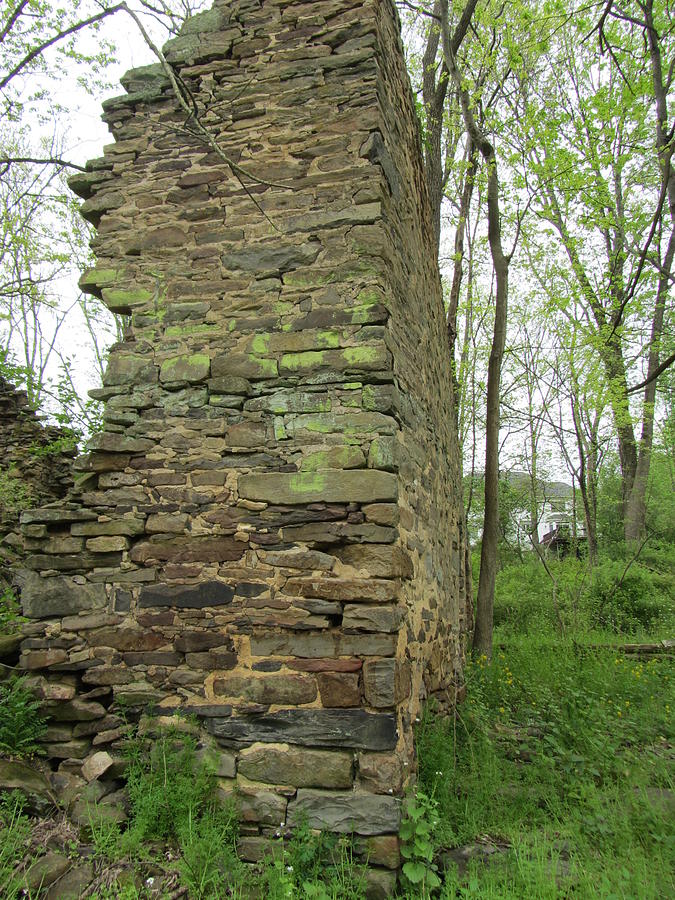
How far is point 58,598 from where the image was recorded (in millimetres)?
3555

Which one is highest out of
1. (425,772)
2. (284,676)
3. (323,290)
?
(323,290)

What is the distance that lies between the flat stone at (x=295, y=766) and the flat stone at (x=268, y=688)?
0.80ft

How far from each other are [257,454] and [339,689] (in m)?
1.44

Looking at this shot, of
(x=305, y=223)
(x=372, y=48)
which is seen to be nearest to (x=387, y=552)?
(x=305, y=223)

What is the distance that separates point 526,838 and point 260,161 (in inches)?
178

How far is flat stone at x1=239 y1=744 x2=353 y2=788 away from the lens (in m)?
2.96

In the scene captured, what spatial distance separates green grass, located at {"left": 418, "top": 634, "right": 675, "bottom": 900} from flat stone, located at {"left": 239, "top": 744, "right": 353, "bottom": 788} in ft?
1.98

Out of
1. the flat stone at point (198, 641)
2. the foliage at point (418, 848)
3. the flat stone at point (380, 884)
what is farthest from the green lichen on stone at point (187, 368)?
the flat stone at point (380, 884)

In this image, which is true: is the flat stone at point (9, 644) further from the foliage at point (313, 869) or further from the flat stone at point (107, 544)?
the foliage at point (313, 869)

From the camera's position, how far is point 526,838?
10.4ft

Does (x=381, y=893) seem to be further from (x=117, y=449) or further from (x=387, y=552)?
(x=117, y=449)

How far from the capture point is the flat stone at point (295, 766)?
2.96 meters

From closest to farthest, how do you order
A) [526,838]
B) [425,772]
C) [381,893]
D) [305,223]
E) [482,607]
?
[381,893] < [526,838] < [425,772] < [305,223] < [482,607]

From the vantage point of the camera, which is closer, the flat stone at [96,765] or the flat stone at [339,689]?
the flat stone at [339,689]
